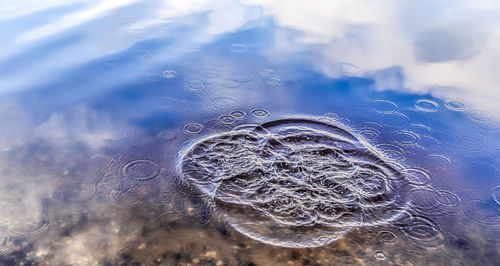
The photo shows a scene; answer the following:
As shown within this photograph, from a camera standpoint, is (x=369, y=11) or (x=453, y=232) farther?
(x=369, y=11)

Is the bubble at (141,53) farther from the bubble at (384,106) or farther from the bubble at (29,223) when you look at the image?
the bubble at (384,106)

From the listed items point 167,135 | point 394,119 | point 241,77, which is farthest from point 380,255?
point 241,77

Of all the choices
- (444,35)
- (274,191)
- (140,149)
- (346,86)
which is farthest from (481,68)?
(140,149)

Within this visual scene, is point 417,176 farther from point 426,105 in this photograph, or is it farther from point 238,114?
point 238,114

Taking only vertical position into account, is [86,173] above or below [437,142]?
below

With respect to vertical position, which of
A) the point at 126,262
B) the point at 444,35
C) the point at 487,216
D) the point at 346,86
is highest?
the point at 444,35

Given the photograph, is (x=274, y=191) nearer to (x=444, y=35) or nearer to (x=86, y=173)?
(x=86, y=173)
